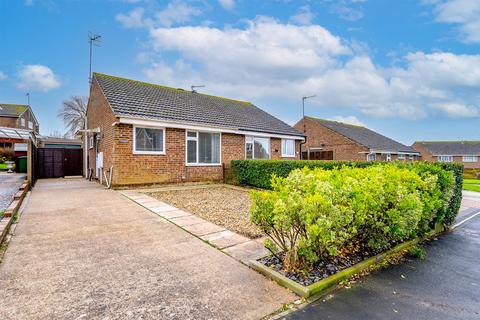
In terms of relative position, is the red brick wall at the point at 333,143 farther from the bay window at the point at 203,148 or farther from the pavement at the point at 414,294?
the pavement at the point at 414,294

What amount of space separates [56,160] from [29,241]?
45.3ft

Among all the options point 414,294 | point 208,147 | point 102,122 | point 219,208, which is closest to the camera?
point 414,294

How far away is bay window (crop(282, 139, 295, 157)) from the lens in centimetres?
1696

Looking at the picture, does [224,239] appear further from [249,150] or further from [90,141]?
[90,141]

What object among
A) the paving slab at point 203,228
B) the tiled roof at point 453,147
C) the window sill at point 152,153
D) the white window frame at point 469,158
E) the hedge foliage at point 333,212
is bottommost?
the paving slab at point 203,228

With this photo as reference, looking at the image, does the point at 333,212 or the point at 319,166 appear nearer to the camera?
the point at 333,212

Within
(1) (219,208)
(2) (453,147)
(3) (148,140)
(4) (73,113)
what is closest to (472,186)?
(1) (219,208)

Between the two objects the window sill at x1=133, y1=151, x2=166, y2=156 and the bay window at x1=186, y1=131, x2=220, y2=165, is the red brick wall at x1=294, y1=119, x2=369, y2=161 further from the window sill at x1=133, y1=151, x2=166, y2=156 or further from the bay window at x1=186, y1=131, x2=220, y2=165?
the window sill at x1=133, y1=151, x2=166, y2=156

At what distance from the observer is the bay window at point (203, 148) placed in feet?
41.3

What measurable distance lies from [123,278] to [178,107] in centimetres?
1185

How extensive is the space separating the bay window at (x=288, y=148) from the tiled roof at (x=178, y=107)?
576 millimetres

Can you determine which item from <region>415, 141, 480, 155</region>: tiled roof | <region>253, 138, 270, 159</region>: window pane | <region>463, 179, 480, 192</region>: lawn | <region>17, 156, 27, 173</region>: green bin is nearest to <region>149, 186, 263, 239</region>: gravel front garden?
<region>253, 138, 270, 159</region>: window pane

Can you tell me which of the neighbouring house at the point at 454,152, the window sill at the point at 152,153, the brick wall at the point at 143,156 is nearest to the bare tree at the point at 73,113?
→ the brick wall at the point at 143,156

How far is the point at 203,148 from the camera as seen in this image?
13039 mm
